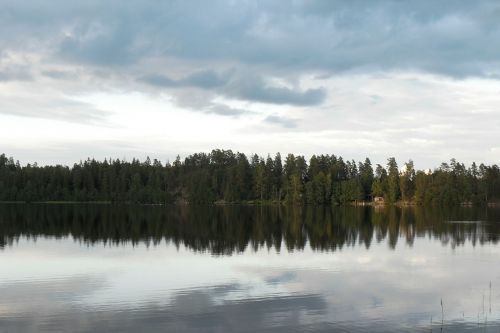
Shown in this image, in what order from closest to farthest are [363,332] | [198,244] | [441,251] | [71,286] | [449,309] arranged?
1. [363,332]
2. [449,309]
3. [71,286]
4. [441,251]
5. [198,244]

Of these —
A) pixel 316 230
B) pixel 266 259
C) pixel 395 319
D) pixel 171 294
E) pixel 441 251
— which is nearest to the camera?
pixel 395 319

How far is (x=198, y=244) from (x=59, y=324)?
95.8ft

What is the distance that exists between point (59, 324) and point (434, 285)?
762 inches

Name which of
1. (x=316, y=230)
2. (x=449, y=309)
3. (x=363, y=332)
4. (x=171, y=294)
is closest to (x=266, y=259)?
(x=171, y=294)

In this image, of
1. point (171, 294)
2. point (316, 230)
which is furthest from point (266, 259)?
point (316, 230)

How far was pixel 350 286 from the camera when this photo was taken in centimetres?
2962

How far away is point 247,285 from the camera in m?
29.5

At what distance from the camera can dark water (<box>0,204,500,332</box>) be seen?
21.8 metres

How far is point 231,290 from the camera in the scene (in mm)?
28219

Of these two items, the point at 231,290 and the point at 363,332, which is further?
the point at 231,290

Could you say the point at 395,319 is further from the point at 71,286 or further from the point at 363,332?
the point at 71,286

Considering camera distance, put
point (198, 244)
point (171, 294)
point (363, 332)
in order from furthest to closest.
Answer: point (198, 244) < point (171, 294) < point (363, 332)

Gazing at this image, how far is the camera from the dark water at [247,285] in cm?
2175

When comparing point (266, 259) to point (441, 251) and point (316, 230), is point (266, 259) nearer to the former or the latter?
point (441, 251)
